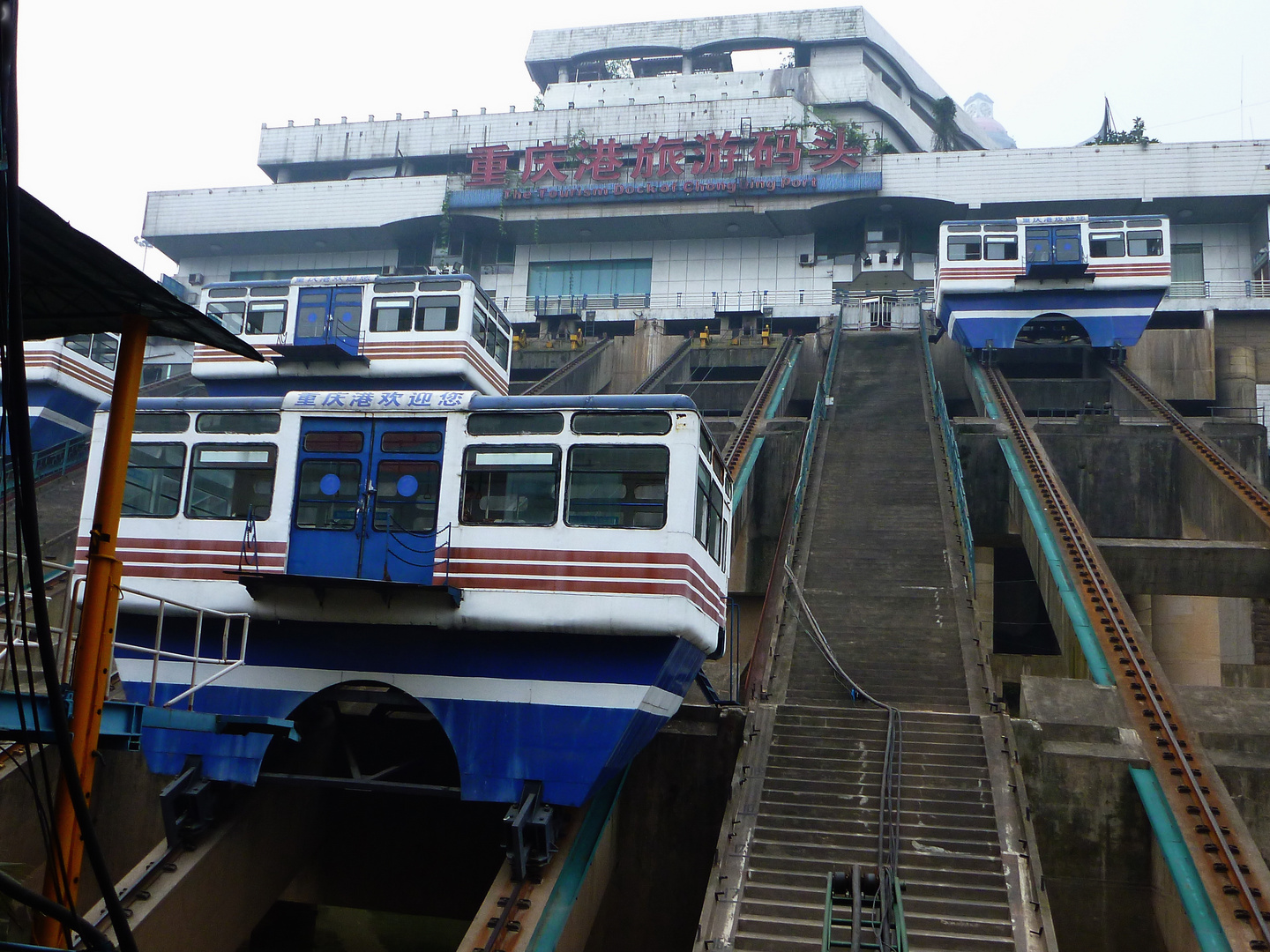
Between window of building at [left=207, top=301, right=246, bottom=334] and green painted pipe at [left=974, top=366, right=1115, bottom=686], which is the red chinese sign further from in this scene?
window of building at [left=207, top=301, right=246, bottom=334]

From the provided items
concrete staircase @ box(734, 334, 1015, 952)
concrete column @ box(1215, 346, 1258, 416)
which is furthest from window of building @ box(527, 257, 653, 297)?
concrete staircase @ box(734, 334, 1015, 952)

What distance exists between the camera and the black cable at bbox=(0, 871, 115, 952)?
4.50 m

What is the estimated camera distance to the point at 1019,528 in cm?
2261

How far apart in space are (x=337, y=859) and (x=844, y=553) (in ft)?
32.8

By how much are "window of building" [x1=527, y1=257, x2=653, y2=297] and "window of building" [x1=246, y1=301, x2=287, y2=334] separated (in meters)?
30.4

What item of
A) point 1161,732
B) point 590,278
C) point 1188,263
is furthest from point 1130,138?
point 1161,732

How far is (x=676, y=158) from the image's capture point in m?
50.0

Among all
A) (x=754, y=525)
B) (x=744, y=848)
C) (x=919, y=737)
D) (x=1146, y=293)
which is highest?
(x=1146, y=293)

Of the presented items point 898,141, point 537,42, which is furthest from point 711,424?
point 537,42

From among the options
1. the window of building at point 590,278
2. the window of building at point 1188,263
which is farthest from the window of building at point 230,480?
the window of building at point 1188,263

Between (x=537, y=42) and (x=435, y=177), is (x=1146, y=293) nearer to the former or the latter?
(x=435, y=177)

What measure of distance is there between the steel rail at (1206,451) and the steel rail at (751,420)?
9.96 meters

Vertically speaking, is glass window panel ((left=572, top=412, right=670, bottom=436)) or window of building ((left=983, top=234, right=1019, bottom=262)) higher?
window of building ((left=983, top=234, right=1019, bottom=262))

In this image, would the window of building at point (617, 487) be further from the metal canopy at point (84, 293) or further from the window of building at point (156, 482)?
the metal canopy at point (84, 293)
